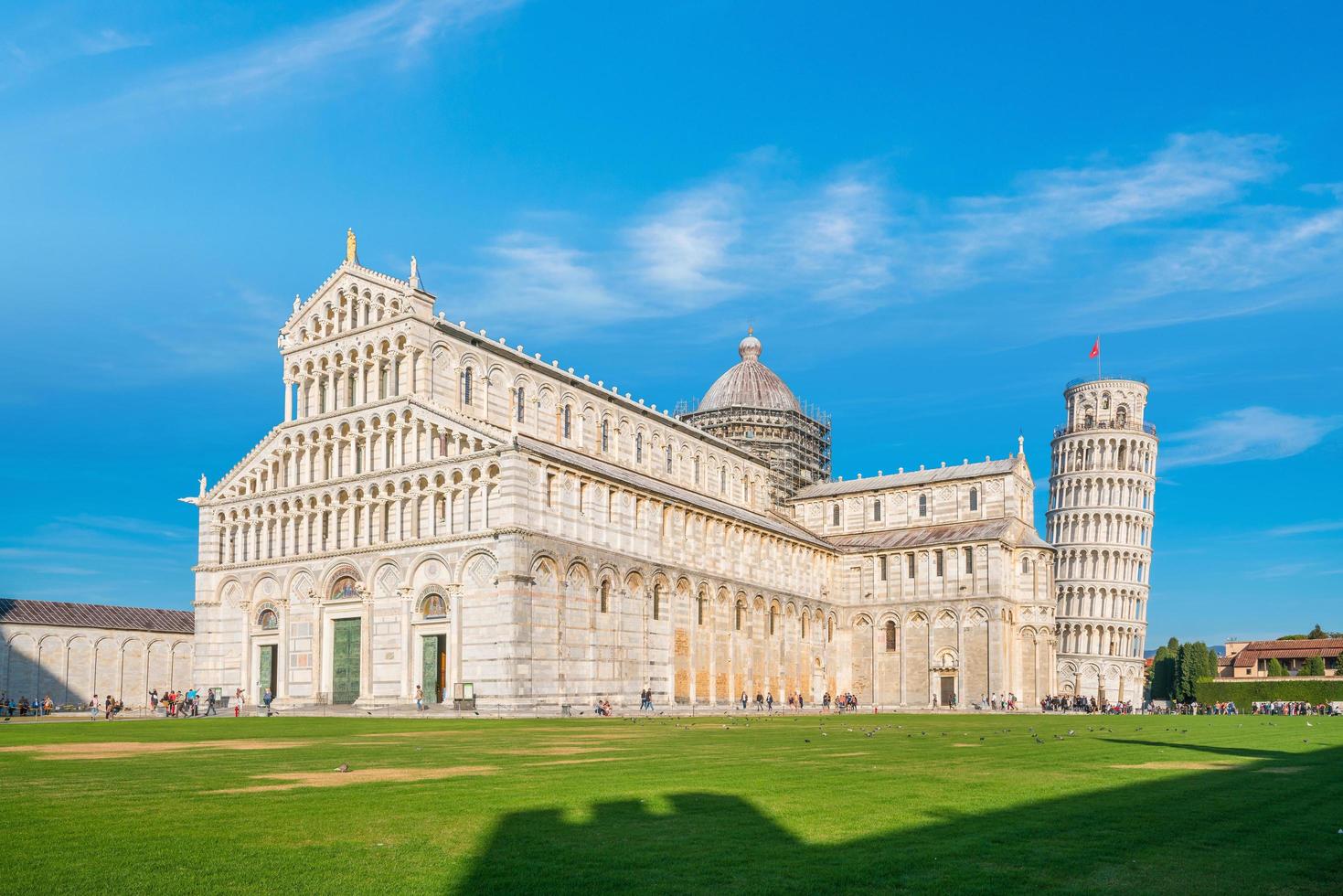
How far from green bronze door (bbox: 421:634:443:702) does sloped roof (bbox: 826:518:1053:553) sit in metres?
41.0

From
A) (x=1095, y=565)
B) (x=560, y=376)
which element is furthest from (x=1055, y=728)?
(x=1095, y=565)

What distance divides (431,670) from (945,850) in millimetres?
49129

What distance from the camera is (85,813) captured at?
15742mm

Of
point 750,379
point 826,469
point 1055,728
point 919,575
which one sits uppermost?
point 750,379

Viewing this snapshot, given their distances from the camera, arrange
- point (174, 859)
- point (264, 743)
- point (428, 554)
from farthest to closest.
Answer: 1. point (428, 554)
2. point (264, 743)
3. point (174, 859)

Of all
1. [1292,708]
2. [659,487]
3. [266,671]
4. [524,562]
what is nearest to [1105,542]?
[1292,708]

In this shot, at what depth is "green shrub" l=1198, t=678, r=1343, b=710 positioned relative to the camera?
9325cm

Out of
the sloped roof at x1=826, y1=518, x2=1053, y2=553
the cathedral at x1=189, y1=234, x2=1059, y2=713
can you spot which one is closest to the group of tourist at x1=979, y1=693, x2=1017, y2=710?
the cathedral at x1=189, y1=234, x2=1059, y2=713

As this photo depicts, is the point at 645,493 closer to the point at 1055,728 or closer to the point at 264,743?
the point at 1055,728

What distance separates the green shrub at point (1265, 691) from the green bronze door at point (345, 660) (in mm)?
71208

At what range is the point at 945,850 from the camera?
1320 cm

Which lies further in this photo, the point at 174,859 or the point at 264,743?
the point at 264,743

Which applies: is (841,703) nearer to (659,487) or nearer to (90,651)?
(659,487)

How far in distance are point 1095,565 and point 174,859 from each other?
384 ft
